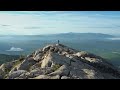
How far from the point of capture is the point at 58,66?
6328mm

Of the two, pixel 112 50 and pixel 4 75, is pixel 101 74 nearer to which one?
pixel 112 50

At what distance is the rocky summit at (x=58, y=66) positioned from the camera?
6078 mm

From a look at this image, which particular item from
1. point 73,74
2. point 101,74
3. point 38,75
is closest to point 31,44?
point 38,75

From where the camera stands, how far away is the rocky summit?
608 cm

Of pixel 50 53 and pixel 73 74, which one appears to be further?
pixel 50 53
